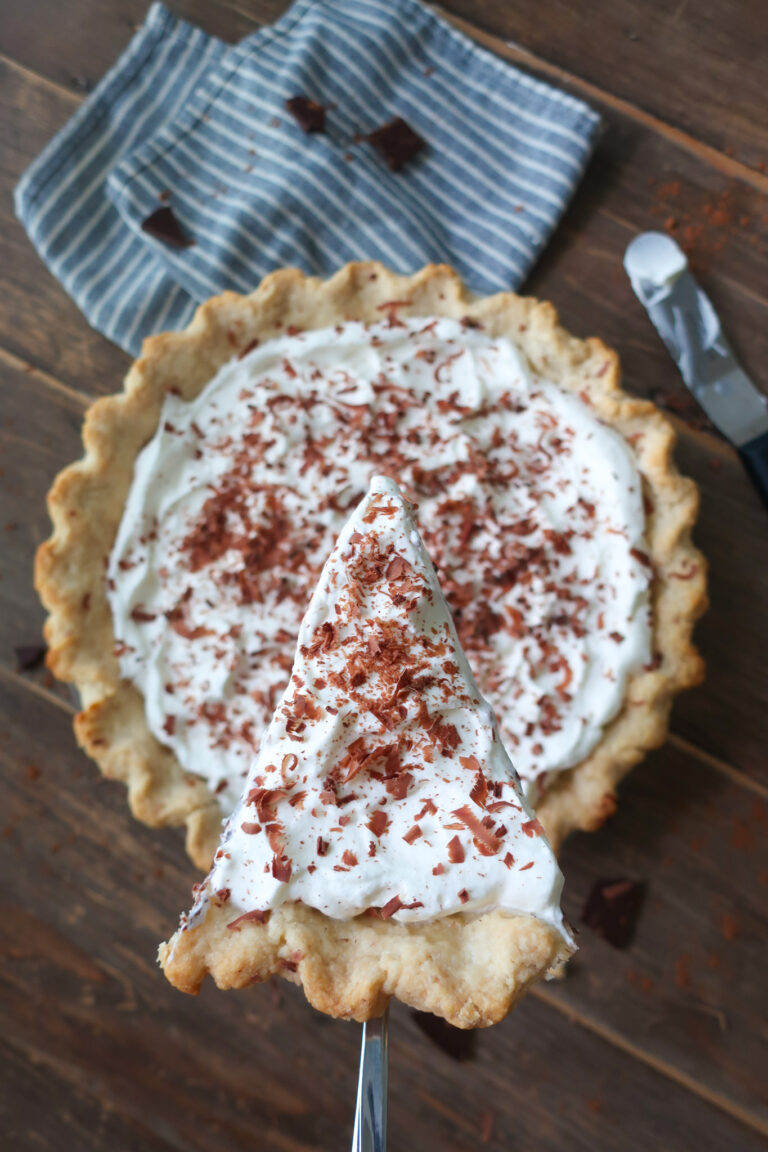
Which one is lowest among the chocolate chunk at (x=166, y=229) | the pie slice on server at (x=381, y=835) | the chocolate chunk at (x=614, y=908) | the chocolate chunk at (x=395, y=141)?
the chocolate chunk at (x=614, y=908)

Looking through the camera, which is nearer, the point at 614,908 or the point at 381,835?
the point at 381,835

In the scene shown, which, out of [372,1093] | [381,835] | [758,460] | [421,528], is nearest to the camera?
[372,1093]

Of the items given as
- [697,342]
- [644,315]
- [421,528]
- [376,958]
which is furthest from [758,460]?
[376,958]

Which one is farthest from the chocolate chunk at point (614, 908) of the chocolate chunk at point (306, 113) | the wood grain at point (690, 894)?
the chocolate chunk at point (306, 113)

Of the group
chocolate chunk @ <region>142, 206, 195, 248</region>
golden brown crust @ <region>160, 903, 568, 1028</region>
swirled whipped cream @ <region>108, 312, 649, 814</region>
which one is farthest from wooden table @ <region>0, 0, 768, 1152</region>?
golden brown crust @ <region>160, 903, 568, 1028</region>

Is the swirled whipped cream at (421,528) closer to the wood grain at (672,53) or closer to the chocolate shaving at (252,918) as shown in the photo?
the chocolate shaving at (252,918)

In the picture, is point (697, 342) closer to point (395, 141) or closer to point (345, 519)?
point (395, 141)

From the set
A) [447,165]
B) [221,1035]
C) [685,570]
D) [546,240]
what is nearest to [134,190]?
[447,165]

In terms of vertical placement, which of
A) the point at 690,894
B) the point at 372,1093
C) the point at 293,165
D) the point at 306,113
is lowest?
the point at 690,894
